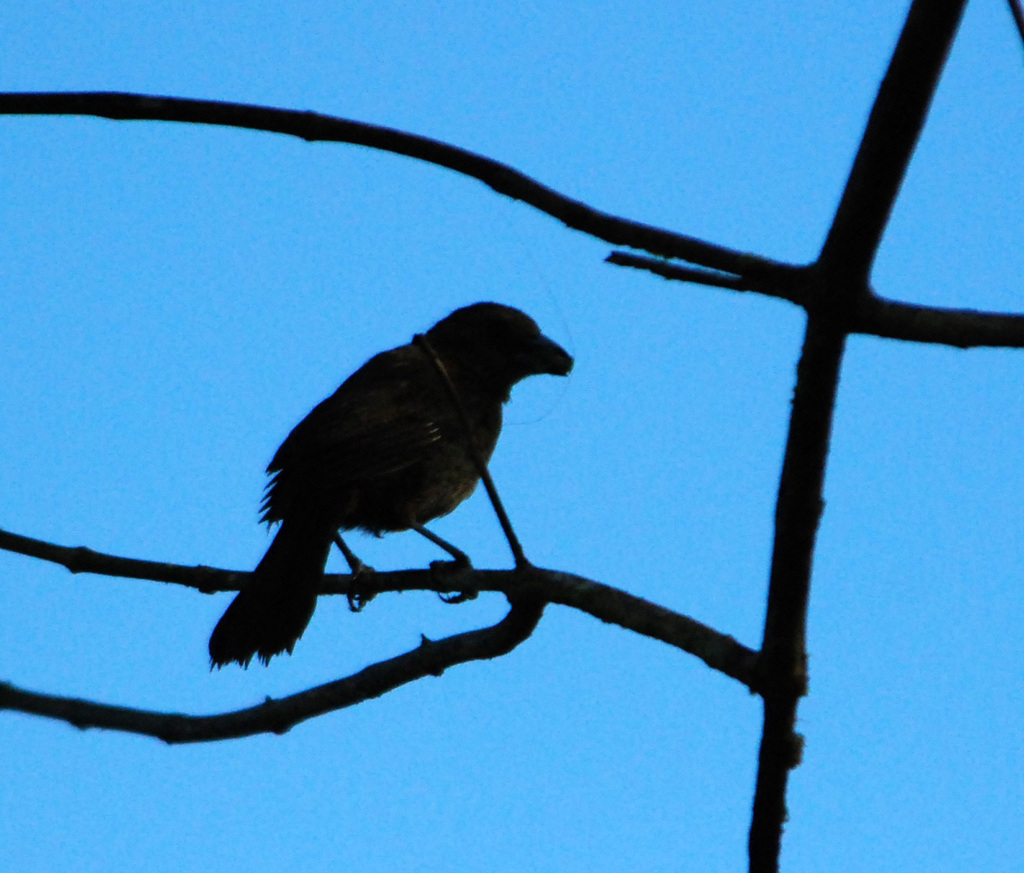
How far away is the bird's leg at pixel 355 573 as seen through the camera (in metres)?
4.91

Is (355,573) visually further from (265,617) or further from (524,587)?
(524,587)

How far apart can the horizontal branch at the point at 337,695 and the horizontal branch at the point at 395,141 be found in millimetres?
964

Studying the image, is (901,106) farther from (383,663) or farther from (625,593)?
(383,663)

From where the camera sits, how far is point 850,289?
1.96m

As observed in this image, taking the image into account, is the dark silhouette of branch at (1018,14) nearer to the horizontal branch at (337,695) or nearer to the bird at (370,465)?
the horizontal branch at (337,695)

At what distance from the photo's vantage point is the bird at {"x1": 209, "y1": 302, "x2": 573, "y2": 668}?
193 inches

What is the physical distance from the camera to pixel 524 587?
2.98 m

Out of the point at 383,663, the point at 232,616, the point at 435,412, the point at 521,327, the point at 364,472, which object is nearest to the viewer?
the point at 383,663

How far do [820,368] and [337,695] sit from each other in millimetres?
1522

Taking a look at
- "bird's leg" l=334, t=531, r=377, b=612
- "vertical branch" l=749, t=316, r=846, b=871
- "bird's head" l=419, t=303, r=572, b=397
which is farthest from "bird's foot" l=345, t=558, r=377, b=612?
"vertical branch" l=749, t=316, r=846, b=871

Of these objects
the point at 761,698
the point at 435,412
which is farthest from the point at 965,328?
the point at 435,412

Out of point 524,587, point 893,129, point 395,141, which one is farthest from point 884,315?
point 524,587

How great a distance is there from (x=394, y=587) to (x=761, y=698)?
2241 millimetres

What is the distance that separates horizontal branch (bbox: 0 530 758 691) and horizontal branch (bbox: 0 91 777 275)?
71cm
